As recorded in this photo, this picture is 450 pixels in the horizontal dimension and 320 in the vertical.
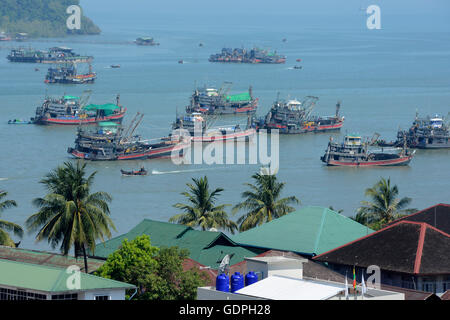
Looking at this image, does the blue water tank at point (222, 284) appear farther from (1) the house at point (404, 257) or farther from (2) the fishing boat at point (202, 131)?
(2) the fishing boat at point (202, 131)

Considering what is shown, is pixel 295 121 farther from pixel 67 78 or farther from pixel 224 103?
pixel 67 78

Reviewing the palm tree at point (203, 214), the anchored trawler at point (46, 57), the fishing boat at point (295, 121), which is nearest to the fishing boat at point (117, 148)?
the fishing boat at point (295, 121)

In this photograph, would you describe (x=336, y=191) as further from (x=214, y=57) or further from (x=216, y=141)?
(x=214, y=57)

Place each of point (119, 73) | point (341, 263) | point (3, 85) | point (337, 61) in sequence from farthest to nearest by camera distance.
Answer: point (337, 61), point (119, 73), point (3, 85), point (341, 263)

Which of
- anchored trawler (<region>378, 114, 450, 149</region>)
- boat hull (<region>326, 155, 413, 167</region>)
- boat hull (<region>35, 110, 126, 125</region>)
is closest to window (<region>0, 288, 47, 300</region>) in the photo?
boat hull (<region>326, 155, 413, 167</region>)

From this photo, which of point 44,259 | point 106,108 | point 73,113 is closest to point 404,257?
point 44,259
